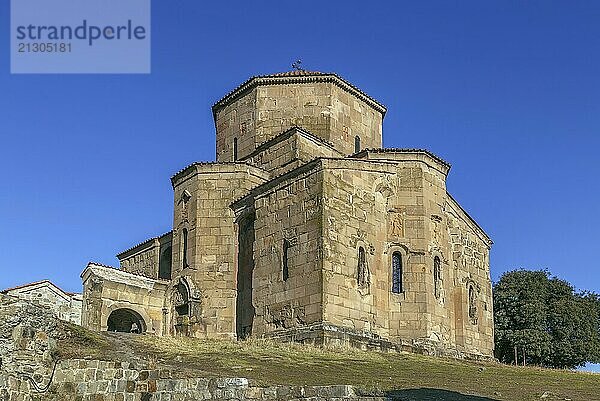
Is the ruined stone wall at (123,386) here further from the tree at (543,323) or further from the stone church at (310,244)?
the tree at (543,323)

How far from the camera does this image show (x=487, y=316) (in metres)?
35.2

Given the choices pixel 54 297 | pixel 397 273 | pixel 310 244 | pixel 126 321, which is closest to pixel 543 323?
pixel 397 273

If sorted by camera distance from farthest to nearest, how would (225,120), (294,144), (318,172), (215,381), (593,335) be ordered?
(593,335) < (225,120) < (294,144) < (318,172) < (215,381)

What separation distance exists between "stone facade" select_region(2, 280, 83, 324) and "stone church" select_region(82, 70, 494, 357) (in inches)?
187

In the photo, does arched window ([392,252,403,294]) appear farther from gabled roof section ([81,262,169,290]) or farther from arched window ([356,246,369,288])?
gabled roof section ([81,262,169,290])

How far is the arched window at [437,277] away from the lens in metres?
29.1

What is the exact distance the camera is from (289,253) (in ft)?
92.2

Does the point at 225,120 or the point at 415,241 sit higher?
the point at 225,120

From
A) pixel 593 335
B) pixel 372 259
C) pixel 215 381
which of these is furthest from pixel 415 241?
pixel 593 335

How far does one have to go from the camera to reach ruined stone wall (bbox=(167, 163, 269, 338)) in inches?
1215

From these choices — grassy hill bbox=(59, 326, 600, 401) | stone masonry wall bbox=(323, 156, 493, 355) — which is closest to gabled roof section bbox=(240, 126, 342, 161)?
stone masonry wall bbox=(323, 156, 493, 355)

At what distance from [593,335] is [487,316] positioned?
1239 cm

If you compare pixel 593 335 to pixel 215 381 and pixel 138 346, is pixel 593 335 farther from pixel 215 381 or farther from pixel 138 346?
pixel 215 381

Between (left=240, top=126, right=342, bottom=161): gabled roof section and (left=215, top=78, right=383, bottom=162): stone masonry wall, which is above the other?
(left=215, top=78, right=383, bottom=162): stone masonry wall
